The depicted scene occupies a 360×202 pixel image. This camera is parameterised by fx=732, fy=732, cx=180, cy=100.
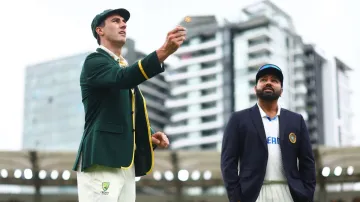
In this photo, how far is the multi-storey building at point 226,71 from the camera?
109812mm

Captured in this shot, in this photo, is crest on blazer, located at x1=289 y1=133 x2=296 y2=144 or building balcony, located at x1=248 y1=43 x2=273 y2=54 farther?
building balcony, located at x1=248 y1=43 x2=273 y2=54

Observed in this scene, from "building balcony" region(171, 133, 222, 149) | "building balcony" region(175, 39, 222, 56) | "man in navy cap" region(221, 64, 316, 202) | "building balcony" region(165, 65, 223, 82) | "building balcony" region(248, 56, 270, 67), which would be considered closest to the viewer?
"man in navy cap" region(221, 64, 316, 202)

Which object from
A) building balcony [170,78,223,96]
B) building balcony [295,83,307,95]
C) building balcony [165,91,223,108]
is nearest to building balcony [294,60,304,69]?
building balcony [295,83,307,95]

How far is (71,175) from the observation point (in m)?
26.2

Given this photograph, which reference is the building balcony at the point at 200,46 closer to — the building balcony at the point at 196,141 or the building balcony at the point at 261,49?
the building balcony at the point at 261,49

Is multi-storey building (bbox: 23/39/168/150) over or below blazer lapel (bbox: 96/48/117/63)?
over

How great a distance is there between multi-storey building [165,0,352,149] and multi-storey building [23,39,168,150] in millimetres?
8678

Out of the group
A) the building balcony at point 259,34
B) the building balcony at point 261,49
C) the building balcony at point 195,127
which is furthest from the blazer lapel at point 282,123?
the building balcony at point 195,127

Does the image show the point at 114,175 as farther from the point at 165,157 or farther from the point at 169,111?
the point at 169,111

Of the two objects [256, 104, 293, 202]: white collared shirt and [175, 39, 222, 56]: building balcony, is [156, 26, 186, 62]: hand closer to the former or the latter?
[256, 104, 293, 202]: white collared shirt

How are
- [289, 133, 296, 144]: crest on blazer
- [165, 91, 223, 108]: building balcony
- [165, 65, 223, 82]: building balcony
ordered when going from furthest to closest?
1. [165, 65, 223, 82]: building balcony
2. [165, 91, 223, 108]: building balcony
3. [289, 133, 296, 144]: crest on blazer

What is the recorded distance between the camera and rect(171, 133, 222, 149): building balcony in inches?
4343

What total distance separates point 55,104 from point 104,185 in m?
117

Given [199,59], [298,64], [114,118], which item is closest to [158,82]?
[199,59]
